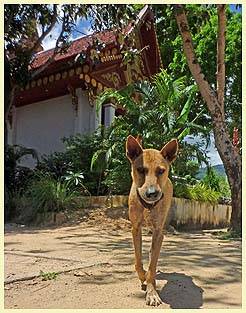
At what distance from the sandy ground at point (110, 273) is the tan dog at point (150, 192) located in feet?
0.62

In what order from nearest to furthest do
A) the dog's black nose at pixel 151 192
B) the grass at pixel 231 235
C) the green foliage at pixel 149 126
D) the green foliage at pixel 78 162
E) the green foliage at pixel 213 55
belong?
the dog's black nose at pixel 151 192
the grass at pixel 231 235
the green foliage at pixel 149 126
the green foliage at pixel 78 162
the green foliage at pixel 213 55

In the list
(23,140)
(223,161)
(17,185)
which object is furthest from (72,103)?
(223,161)

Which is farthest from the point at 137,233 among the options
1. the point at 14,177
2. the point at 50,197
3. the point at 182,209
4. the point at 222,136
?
the point at 14,177

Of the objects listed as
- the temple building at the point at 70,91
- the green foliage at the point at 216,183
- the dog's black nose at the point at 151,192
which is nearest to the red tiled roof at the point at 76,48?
the temple building at the point at 70,91

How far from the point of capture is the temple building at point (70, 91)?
36.7 feet

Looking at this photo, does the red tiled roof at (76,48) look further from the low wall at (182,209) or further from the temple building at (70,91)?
the low wall at (182,209)

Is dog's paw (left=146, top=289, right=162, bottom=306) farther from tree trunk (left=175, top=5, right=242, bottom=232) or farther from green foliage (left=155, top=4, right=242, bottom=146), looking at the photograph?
green foliage (left=155, top=4, right=242, bottom=146)

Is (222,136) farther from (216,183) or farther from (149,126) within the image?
(216,183)

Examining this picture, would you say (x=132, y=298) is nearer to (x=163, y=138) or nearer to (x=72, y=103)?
(x=163, y=138)

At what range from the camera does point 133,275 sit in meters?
3.92

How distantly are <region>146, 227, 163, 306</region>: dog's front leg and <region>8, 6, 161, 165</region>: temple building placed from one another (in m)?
7.48

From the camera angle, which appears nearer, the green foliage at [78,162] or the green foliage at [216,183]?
the green foliage at [78,162]

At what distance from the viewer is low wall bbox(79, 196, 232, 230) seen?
8.61 m

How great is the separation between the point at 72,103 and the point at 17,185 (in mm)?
3228
